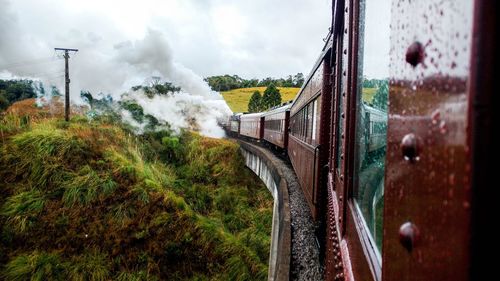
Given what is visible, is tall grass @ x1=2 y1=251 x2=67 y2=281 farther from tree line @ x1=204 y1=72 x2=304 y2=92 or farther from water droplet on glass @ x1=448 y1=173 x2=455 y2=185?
tree line @ x1=204 y1=72 x2=304 y2=92

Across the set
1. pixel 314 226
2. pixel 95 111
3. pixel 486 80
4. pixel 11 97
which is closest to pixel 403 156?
pixel 486 80

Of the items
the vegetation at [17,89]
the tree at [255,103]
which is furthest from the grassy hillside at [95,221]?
the tree at [255,103]

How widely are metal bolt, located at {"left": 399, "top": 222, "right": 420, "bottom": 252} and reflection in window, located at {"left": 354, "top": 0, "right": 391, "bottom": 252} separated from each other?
0.47 meters

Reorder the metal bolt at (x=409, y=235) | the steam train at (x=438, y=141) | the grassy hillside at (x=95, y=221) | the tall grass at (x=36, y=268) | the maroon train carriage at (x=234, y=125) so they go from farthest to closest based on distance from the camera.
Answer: the maroon train carriage at (x=234, y=125) → the grassy hillside at (x=95, y=221) → the tall grass at (x=36, y=268) → the metal bolt at (x=409, y=235) → the steam train at (x=438, y=141)

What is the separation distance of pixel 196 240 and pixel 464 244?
9.91 metres

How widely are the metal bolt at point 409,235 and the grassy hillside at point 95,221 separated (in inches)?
349

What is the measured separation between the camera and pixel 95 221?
9258mm

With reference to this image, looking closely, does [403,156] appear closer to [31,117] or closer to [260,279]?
[260,279]

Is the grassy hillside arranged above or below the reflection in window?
below

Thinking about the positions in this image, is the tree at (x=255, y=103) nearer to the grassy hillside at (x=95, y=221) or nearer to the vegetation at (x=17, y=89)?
the vegetation at (x=17, y=89)

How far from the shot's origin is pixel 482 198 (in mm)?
305

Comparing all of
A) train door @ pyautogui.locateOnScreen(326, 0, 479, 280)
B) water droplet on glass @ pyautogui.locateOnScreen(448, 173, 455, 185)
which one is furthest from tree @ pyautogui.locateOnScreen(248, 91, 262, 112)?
water droplet on glass @ pyautogui.locateOnScreen(448, 173, 455, 185)

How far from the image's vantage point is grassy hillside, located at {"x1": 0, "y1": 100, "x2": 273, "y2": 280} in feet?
27.2

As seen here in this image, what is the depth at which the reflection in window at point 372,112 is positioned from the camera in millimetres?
968
